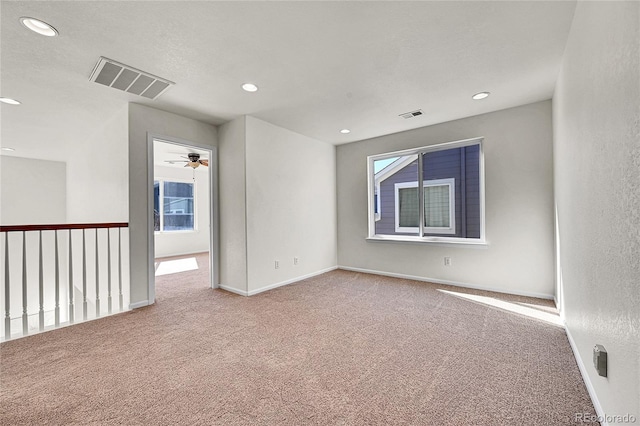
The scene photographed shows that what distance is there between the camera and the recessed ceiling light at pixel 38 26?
1835mm

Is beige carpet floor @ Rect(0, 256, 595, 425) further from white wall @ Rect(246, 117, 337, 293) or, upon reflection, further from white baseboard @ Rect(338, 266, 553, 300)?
white wall @ Rect(246, 117, 337, 293)

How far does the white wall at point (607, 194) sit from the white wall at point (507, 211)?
1.51 metres

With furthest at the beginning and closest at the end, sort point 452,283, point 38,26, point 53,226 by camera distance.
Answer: point 452,283, point 53,226, point 38,26

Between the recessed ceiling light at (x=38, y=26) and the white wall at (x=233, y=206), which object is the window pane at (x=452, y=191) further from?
the recessed ceiling light at (x=38, y=26)

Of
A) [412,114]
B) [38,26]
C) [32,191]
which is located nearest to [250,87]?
[38,26]

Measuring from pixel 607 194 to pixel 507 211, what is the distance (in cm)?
254

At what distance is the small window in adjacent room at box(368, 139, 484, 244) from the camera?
13.8ft

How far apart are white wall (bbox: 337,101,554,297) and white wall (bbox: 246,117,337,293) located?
4.75 feet

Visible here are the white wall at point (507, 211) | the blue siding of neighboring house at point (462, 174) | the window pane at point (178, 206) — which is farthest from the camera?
the window pane at point (178, 206)

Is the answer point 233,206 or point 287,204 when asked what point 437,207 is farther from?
point 233,206

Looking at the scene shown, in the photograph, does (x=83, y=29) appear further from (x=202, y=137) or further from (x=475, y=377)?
(x=475, y=377)

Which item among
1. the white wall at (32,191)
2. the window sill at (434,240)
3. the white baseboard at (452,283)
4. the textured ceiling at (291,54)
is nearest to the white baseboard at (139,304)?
the textured ceiling at (291,54)

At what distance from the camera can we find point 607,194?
4.36 feet

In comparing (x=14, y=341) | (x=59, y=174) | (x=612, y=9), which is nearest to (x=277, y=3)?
(x=612, y=9)
